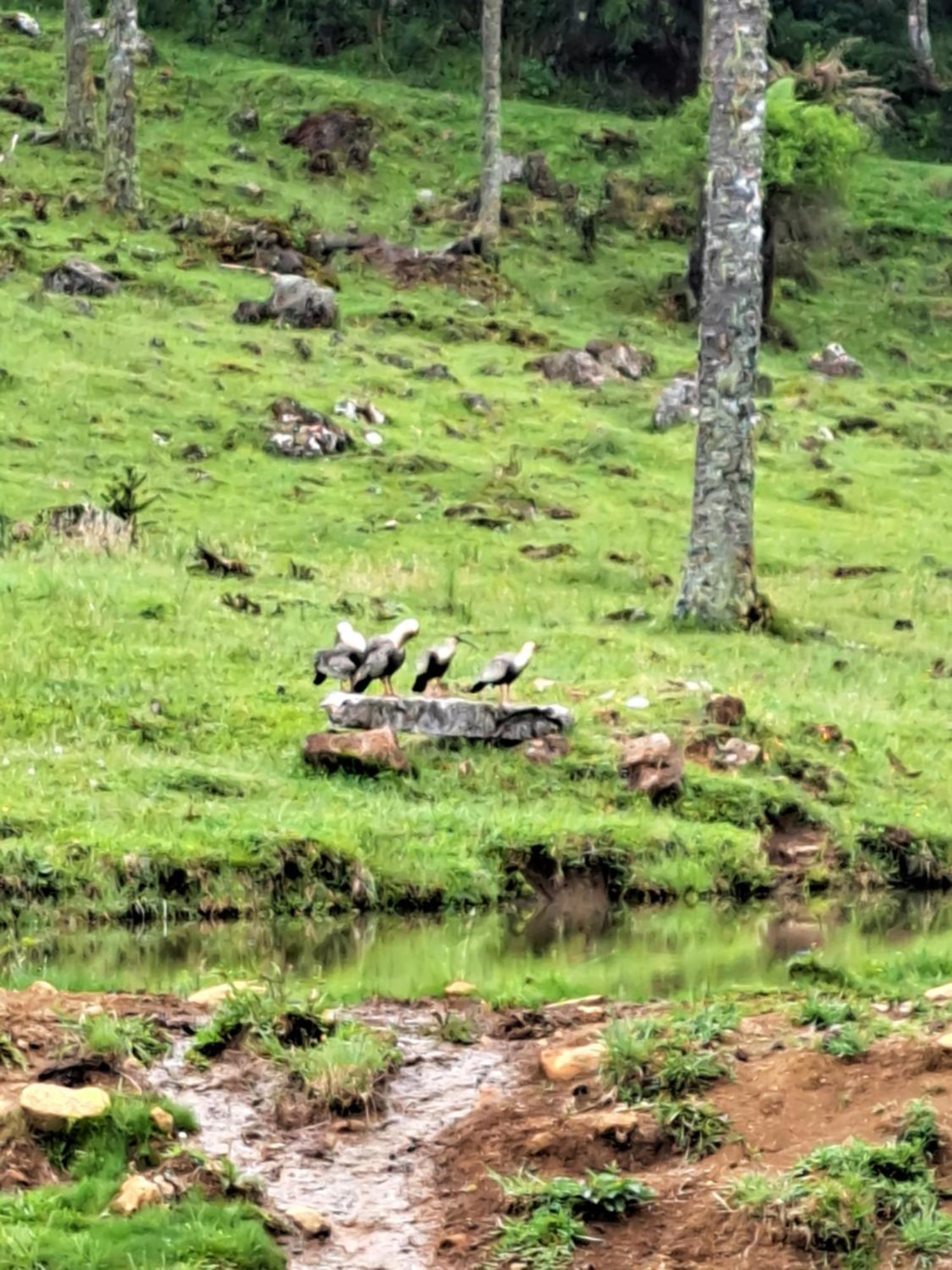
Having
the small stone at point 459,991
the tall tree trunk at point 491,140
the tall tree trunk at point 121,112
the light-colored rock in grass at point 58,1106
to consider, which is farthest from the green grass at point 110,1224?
the tall tree trunk at point 491,140

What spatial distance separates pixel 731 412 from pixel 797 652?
7.86 feet

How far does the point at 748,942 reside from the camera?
1234 centimetres

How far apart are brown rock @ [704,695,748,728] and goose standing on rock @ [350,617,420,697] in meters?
2.35

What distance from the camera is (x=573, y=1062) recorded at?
8477mm

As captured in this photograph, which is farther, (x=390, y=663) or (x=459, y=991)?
(x=390, y=663)

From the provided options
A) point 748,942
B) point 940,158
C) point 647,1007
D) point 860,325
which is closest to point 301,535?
point 748,942

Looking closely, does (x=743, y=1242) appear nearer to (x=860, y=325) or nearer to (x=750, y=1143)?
(x=750, y=1143)

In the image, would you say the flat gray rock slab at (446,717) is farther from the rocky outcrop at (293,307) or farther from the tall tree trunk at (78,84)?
the tall tree trunk at (78,84)

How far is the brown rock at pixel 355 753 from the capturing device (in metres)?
14.5

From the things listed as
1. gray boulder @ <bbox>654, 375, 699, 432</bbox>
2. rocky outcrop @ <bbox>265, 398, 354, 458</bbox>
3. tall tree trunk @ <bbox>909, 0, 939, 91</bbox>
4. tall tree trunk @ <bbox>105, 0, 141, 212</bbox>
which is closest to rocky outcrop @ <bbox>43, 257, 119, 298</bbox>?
tall tree trunk @ <bbox>105, 0, 141, 212</bbox>

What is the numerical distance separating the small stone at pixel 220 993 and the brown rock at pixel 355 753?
14.3 ft

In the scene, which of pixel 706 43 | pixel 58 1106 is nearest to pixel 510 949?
→ pixel 58 1106

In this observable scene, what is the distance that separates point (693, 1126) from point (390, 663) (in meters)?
7.43

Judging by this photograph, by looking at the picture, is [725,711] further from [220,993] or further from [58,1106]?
[58,1106]
